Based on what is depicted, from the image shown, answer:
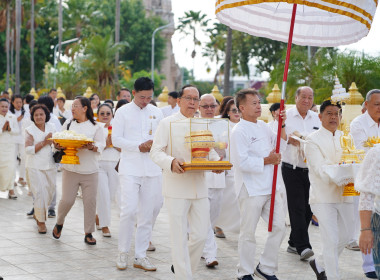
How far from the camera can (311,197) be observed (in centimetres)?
762

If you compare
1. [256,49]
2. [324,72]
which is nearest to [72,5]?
[256,49]

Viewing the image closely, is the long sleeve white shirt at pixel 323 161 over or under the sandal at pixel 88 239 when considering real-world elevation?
over

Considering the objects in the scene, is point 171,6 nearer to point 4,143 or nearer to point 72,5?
point 72,5

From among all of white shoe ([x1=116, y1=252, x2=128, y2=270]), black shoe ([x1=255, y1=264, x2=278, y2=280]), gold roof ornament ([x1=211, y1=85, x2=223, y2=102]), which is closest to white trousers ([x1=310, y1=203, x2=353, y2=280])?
black shoe ([x1=255, y1=264, x2=278, y2=280])

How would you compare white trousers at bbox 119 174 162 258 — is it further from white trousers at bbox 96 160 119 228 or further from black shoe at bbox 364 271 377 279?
black shoe at bbox 364 271 377 279

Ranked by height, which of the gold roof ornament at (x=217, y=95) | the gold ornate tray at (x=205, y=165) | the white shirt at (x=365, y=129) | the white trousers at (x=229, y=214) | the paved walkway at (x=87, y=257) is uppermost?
the gold roof ornament at (x=217, y=95)

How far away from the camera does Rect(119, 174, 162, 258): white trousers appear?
8.49 meters

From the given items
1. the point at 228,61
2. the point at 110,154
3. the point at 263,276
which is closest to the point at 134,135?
the point at 263,276

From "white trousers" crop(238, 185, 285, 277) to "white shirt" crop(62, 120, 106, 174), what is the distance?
120 inches

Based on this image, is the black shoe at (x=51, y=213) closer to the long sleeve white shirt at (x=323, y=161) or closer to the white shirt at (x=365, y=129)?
the white shirt at (x=365, y=129)

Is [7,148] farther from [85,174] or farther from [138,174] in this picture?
[138,174]

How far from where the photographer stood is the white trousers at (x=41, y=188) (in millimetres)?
10688

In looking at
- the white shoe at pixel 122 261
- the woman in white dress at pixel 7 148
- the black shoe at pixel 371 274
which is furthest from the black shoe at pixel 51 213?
the black shoe at pixel 371 274

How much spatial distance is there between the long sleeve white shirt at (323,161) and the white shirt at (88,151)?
3.44 meters
